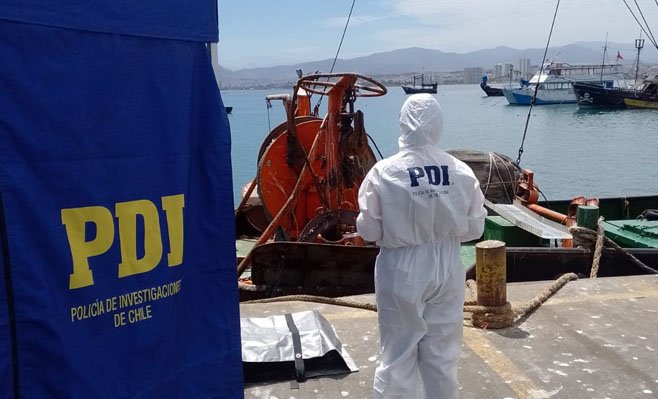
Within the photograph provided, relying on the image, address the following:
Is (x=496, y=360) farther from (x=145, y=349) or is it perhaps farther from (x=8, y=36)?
(x=8, y=36)

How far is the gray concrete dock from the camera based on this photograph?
3.87m

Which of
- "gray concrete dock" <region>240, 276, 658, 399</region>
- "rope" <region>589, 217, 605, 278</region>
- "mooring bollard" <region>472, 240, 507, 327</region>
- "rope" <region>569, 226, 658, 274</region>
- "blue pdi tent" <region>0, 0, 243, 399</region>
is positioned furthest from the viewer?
"rope" <region>569, 226, 658, 274</region>

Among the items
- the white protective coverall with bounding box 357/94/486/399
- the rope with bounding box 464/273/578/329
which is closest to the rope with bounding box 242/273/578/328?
the rope with bounding box 464/273/578/329

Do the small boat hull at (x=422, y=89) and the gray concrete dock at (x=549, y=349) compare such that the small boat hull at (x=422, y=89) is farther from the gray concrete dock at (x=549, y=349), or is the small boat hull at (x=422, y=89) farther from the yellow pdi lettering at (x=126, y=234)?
the yellow pdi lettering at (x=126, y=234)

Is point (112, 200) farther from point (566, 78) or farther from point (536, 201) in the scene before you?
point (566, 78)

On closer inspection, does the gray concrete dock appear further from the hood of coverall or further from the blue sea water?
the blue sea water

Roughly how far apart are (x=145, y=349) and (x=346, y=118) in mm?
5684

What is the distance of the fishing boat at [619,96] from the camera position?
191ft

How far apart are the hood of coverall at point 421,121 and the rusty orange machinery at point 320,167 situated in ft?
11.0

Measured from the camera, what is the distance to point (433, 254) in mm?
3305

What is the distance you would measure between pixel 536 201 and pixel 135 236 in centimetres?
1003

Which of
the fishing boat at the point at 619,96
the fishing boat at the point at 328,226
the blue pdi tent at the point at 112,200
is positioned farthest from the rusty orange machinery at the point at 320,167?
the fishing boat at the point at 619,96

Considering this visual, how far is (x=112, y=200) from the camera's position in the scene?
1.93m

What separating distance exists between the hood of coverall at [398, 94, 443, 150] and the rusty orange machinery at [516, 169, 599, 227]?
715 centimetres
